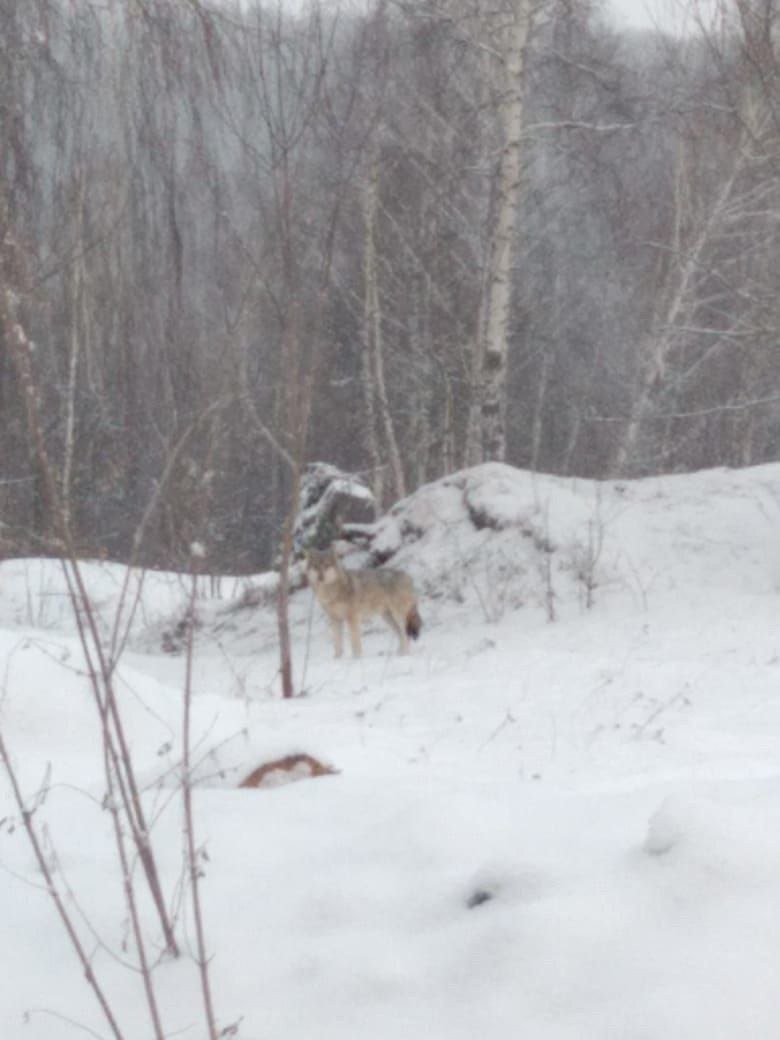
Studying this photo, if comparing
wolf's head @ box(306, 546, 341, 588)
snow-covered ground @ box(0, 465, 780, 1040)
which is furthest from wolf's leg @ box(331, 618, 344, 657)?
snow-covered ground @ box(0, 465, 780, 1040)

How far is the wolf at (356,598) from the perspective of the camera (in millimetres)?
9641

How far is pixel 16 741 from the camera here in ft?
15.8

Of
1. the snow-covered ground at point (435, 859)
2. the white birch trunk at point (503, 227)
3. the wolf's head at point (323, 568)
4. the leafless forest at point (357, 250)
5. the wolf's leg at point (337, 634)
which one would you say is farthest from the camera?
the white birch trunk at point (503, 227)

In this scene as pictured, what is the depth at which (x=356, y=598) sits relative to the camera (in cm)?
970

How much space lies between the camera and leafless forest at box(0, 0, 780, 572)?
5742 mm

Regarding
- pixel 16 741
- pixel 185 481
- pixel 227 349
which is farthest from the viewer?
pixel 185 481

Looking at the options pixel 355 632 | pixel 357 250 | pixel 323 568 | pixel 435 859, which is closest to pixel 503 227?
pixel 323 568

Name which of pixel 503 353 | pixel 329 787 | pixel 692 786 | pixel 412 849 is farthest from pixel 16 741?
pixel 503 353

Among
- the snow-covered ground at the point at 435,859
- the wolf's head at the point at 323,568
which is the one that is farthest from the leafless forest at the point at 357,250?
the wolf's head at the point at 323,568

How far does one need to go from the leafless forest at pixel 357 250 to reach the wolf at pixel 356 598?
1065mm

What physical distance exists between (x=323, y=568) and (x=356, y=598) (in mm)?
370

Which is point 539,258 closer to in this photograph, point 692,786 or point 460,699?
point 460,699

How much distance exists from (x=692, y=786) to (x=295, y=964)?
4.26 feet

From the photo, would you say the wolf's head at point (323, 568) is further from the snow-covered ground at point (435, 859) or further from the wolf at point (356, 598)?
the snow-covered ground at point (435, 859)
